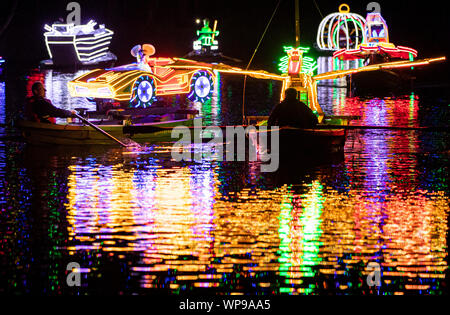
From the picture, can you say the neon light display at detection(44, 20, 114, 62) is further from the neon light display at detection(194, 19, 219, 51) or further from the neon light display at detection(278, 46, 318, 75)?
the neon light display at detection(278, 46, 318, 75)

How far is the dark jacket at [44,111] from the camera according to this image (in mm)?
18141

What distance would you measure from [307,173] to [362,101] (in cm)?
1820

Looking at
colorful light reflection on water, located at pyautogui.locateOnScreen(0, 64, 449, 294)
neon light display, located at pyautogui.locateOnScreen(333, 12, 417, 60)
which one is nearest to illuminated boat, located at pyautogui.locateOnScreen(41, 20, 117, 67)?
neon light display, located at pyautogui.locateOnScreen(333, 12, 417, 60)

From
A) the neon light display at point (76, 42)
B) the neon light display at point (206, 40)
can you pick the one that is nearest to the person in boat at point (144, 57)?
the neon light display at point (76, 42)

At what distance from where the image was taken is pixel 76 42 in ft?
220

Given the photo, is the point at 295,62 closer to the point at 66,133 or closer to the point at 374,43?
the point at 66,133

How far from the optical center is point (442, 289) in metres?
8.37

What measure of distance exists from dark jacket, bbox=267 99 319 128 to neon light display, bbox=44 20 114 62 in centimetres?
5231

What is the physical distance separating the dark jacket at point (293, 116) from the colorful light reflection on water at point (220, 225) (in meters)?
1.03

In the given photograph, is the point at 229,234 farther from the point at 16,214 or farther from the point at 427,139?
the point at 427,139

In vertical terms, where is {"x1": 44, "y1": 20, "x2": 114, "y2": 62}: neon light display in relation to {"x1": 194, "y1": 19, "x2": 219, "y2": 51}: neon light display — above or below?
below

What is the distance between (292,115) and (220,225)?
245 inches

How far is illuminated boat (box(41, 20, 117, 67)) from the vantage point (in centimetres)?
6681
